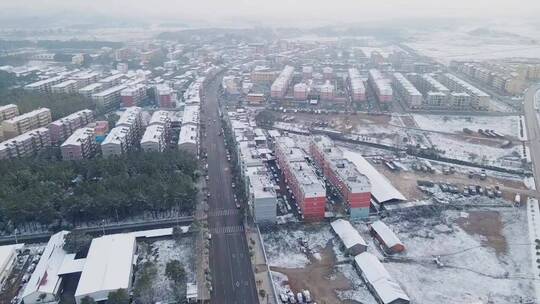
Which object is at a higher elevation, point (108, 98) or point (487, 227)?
point (108, 98)

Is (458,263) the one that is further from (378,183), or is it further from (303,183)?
(303,183)

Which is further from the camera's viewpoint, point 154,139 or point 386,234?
point 154,139

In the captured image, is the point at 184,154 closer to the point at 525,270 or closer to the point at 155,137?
the point at 155,137

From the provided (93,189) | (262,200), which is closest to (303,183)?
(262,200)

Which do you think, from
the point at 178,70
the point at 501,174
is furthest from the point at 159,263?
the point at 178,70

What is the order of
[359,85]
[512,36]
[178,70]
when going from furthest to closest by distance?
[512,36] < [178,70] < [359,85]

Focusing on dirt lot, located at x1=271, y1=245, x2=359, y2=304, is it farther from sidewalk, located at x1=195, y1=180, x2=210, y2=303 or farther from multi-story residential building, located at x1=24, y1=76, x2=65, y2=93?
multi-story residential building, located at x1=24, y1=76, x2=65, y2=93

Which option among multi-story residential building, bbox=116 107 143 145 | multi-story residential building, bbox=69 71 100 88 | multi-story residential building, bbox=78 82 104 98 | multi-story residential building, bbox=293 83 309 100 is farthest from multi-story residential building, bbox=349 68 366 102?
multi-story residential building, bbox=69 71 100 88
